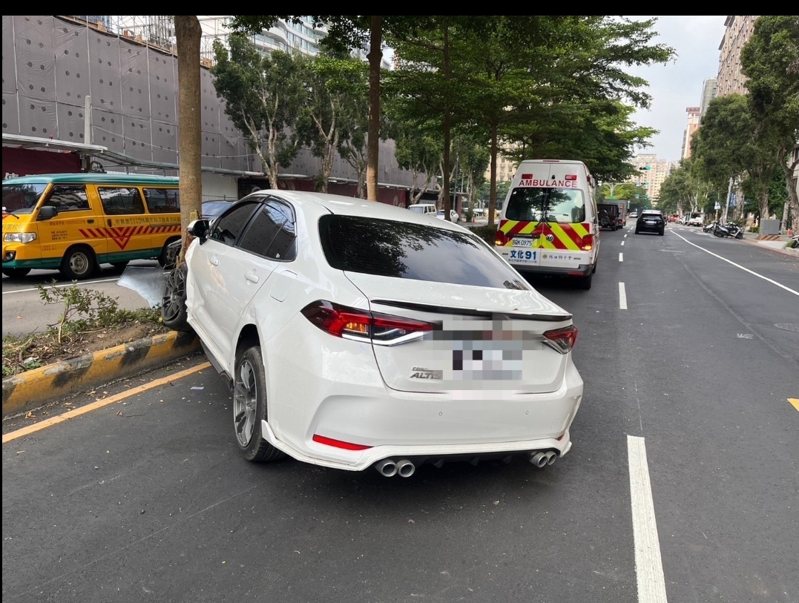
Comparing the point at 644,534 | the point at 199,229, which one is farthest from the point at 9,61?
the point at 644,534

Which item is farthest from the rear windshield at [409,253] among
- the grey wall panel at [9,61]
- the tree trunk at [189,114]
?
the grey wall panel at [9,61]

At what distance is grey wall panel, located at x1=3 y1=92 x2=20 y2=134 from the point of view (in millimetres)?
21359

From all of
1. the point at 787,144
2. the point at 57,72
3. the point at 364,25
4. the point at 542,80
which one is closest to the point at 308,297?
the point at 364,25

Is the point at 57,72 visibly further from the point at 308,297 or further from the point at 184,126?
the point at 308,297

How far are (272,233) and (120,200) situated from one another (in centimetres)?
883

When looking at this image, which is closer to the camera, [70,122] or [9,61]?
[9,61]

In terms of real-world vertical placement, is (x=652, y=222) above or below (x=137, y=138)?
below

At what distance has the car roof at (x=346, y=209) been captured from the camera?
3.94m

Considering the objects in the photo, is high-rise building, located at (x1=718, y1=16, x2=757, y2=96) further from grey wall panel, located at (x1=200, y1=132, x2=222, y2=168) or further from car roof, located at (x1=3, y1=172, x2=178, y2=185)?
car roof, located at (x1=3, y1=172, x2=178, y2=185)

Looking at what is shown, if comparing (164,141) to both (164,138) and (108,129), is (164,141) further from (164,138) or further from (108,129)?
(108,129)

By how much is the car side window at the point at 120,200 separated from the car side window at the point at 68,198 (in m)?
0.33

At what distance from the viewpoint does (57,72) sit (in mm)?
23578

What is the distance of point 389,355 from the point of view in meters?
2.89

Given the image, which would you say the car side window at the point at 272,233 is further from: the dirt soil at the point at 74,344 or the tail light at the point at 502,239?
the tail light at the point at 502,239
